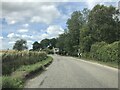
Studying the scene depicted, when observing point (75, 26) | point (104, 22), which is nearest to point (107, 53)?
point (104, 22)

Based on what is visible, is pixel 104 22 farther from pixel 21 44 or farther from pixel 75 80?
pixel 75 80

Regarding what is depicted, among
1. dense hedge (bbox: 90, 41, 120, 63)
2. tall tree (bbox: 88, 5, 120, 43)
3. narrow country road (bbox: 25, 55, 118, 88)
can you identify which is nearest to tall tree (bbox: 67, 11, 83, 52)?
tall tree (bbox: 88, 5, 120, 43)

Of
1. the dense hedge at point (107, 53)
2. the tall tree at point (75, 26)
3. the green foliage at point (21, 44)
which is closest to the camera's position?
the dense hedge at point (107, 53)

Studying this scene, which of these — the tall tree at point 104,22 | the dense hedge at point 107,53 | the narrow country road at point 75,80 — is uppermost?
the tall tree at point 104,22

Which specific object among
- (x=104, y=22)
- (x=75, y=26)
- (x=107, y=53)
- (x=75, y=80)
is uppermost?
(x=75, y=26)

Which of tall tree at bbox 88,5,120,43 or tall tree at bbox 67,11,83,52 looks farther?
tall tree at bbox 67,11,83,52

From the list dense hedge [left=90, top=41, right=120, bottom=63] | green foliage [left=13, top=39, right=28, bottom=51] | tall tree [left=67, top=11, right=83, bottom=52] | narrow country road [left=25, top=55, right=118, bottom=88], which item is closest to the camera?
narrow country road [left=25, top=55, right=118, bottom=88]

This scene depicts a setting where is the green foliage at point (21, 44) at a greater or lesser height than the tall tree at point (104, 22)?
lesser

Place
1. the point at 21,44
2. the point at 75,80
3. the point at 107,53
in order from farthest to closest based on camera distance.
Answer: the point at 21,44, the point at 107,53, the point at 75,80

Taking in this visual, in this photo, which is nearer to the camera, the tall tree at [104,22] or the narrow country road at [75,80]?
the narrow country road at [75,80]

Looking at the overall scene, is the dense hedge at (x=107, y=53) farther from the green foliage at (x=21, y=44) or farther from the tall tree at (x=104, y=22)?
the green foliage at (x=21, y=44)

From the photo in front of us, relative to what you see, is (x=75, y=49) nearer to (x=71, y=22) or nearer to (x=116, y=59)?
(x=71, y=22)

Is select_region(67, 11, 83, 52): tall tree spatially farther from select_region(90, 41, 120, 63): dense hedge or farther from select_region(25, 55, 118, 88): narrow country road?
select_region(25, 55, 118, 88): narrow country road

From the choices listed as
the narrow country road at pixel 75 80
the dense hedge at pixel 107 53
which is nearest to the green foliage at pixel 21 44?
the dense hedge at pixel 107 53
